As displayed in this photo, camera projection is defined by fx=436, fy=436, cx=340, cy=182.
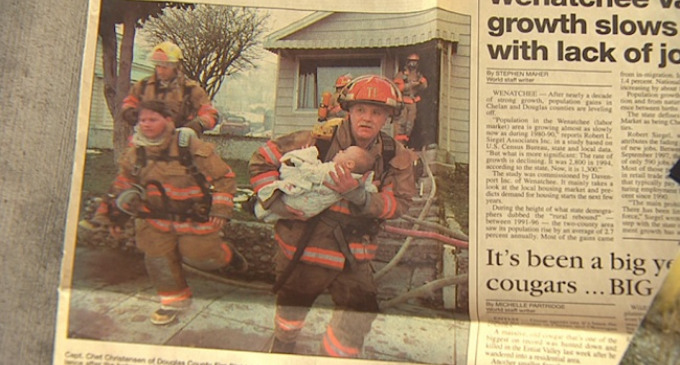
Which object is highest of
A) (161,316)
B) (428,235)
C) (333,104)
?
(333,104)

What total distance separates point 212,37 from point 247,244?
0.80 feet

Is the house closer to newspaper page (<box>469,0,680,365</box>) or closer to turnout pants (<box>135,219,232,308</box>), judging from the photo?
newspaper page (<box>469,0,680,365</box>)

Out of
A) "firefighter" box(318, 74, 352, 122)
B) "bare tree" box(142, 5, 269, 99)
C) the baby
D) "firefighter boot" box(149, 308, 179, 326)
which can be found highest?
"bare tree" box(142, 5, 269, 99)

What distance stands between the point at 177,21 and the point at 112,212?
0.23 meters

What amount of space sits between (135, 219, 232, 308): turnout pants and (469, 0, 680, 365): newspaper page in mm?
287

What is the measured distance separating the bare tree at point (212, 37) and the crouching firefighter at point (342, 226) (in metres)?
0.11

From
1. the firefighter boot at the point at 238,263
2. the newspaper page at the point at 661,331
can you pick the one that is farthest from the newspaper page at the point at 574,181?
the firefighter boot at the point at 238,263

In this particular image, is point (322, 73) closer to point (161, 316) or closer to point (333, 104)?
point (333, 104)

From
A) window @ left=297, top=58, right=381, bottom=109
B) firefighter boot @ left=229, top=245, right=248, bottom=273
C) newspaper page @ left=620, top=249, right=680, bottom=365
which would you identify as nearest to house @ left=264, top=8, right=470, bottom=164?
window @ left=297, top=58, right=381, bottom=109

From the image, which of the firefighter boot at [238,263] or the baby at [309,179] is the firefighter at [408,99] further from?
the firefighter boot at [238,263]

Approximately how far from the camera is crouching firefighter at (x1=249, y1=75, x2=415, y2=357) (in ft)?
1.57

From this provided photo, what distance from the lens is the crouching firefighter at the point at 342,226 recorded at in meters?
0.48

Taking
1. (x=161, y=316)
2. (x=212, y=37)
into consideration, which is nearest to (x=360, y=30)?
(x=212, y=37)

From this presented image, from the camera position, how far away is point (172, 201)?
49cm
